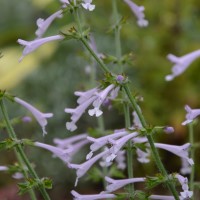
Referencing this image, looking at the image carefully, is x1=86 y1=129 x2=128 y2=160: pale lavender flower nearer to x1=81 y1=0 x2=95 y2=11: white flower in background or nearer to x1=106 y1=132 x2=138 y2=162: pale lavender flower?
x1=106 y1=132 x2=138 y2=162: pale lavender flower

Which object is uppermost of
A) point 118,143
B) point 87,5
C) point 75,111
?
point 87,5

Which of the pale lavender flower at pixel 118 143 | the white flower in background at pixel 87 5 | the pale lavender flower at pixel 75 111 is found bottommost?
the pale lavender flower at pixel 118 143

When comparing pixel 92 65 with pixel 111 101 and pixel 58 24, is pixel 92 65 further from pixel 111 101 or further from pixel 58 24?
pixel 58 24

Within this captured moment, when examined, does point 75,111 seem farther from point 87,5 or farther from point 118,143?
point 87,5

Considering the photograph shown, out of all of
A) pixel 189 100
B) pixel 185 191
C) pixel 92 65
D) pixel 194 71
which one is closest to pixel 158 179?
pixel 185 191

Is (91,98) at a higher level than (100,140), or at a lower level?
higher

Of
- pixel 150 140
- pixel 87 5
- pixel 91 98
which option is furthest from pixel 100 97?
pixel 87 5

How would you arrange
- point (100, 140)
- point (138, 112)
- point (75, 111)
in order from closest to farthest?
point (138, 112)
point (100, 140)
point (75, 111)

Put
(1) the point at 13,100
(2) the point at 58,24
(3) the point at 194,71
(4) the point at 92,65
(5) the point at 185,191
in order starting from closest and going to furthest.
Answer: (5) the point at 185,191 < (1) the point at 13,100 < (4) the point at 92,65 < (3) the point at 194,71 < (2) the point at 58,24

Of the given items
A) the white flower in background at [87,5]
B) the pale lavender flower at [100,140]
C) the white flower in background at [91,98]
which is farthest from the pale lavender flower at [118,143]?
the white flower in background at [87,5]

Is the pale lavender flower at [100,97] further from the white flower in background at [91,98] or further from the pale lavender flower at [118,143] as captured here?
the pale lavender flower at [118,143]

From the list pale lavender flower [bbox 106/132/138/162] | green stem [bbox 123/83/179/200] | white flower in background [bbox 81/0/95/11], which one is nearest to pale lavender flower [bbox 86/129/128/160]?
pale lavender flower [bbox 106/132/138/162]
